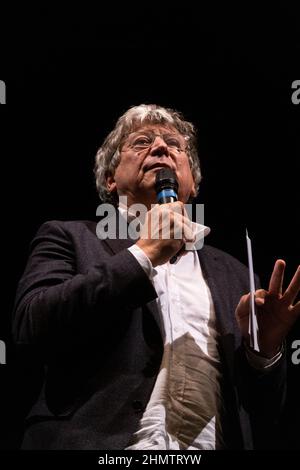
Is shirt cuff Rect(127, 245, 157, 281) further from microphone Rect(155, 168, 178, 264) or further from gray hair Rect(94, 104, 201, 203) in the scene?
gray hair Rect(94, 104, 201, 203)

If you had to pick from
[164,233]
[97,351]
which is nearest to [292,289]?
[164,233]

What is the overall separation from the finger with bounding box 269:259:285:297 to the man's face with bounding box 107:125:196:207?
47 centimetres

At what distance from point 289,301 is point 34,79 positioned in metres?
1.43

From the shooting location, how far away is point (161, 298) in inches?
55.6

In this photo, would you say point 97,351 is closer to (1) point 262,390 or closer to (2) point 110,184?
(1) point 262,390

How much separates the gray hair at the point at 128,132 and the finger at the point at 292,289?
2.41 ft

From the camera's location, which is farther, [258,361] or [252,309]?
[258,361]

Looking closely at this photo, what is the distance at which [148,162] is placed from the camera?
1.71m

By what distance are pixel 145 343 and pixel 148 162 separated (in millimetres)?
653

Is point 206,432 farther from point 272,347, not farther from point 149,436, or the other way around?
point 272,347

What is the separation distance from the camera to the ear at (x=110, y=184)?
1.90 metres

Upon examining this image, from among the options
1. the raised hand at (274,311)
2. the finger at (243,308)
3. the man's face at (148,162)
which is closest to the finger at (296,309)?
the raised hand at (274,311)

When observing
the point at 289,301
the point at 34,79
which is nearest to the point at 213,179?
the point at 34,79

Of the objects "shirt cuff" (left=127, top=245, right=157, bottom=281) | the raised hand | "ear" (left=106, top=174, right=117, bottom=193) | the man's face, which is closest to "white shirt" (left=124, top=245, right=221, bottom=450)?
"shirt cuff" (left=127, top=245, right=157, bottom=281)
